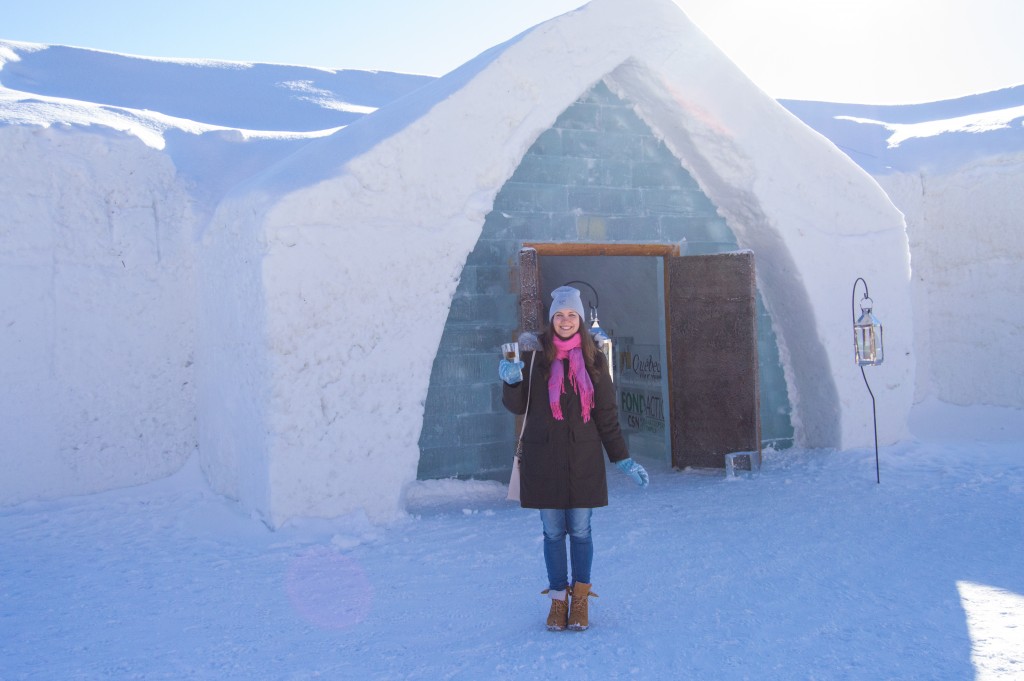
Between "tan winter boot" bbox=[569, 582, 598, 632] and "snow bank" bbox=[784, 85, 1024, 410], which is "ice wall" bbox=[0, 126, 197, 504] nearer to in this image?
"tan winter boot" bbox=[569, 582, 598, 632]

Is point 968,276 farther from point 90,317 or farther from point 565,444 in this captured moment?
point 90,317

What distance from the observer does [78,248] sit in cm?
685

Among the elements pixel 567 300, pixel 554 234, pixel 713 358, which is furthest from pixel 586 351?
pixel 713 358

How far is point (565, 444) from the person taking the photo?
3578 mm

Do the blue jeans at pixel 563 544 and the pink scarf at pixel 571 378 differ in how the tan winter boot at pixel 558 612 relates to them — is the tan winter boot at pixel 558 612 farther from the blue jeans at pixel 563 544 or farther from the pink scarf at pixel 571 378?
the pink scarf at pixel 571 378

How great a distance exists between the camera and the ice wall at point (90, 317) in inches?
259

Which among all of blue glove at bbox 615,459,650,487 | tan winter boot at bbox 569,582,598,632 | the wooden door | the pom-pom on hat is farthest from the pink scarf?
the wooden door

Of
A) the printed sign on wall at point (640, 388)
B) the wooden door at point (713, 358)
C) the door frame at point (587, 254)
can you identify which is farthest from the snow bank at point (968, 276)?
the door frame at point (587, 254)

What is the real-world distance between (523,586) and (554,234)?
10.5 ft

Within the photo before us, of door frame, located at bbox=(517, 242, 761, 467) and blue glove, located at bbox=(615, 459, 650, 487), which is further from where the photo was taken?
door frame, located at bbox=(517, 242, 761, 467)

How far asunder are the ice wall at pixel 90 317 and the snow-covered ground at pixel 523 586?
41cm

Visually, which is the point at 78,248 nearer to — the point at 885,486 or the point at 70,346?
the point at 70,346

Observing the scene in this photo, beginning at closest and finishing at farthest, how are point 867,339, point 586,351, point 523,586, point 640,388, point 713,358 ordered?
1. point 586,351
2. point 523,586
3. point 867,339
4. point 713,358
5. point 640,388

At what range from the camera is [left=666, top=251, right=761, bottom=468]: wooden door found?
268 inches
